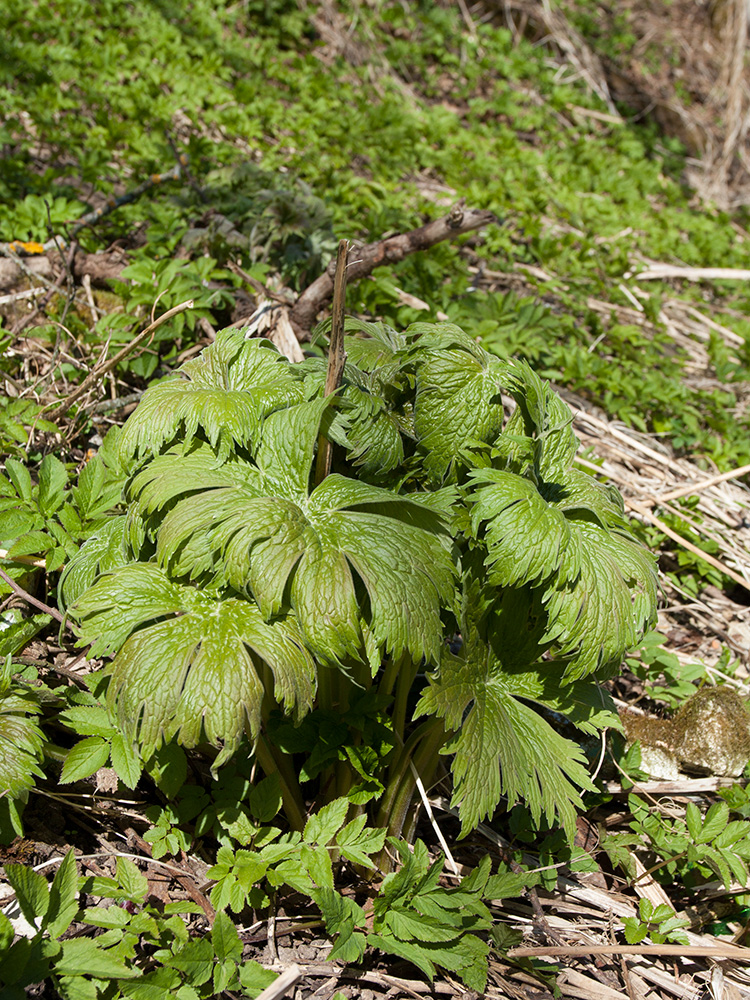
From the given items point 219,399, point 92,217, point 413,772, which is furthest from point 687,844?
point 92,217

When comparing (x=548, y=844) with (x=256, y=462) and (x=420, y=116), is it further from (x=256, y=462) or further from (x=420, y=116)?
(x=420, y=116)

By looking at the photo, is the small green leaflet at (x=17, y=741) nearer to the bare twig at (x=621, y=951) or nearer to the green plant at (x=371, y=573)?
the green plant at (x=371, y=573)

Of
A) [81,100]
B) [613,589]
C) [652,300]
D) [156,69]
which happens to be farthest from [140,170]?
[613,589]

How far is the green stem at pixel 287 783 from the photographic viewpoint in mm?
2000

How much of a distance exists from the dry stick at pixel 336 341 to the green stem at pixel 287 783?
0.78m

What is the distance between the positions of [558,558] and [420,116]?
674cm

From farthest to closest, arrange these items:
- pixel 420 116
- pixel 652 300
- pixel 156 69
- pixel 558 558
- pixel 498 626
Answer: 1. pixel 420 116
2. pixel 156 69
3. pixel 652 300
4. pixel 498 626
5. pixel 558 558

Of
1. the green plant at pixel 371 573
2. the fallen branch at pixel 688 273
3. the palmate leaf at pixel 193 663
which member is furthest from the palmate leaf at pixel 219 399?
the fallen branch at pixel 688 273

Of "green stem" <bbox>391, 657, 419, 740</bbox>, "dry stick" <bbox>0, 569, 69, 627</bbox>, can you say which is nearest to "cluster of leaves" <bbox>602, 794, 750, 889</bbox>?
"green stem" <bbox>391, 657, 419, 740</bbox>

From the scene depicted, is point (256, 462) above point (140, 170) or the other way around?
the other way around

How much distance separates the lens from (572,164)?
747 cm

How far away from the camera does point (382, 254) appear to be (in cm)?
356

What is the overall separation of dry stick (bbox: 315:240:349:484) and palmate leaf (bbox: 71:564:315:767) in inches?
17.5

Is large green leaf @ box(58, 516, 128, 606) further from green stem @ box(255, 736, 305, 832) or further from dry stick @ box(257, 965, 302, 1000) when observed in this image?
dry stick @ box(257, 965, 302, 1000)
